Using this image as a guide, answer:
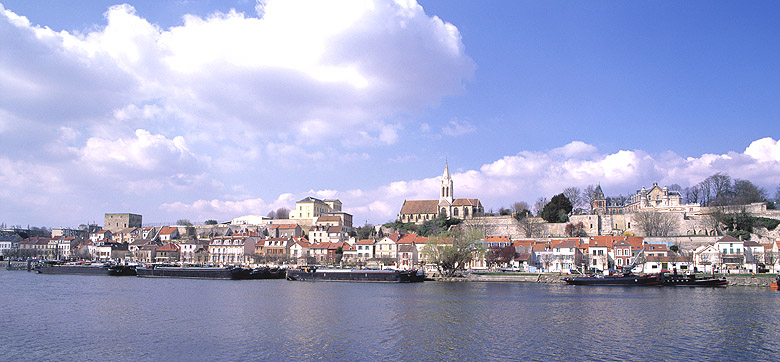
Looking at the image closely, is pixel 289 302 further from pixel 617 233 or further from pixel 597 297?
pixel 617 233

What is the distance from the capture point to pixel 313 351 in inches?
750

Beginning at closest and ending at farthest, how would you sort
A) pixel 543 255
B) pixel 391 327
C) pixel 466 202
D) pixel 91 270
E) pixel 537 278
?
1. pixel 391 327
2. pixel 537 278
3. pixel 543 255
4. pixel 91 270
5. pixel 466 202

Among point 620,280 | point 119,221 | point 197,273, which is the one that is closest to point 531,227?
point 620,280

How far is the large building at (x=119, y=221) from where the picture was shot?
388 ft

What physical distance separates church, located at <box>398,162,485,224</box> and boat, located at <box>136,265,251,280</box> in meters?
41.9

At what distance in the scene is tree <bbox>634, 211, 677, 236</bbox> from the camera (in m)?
75.3

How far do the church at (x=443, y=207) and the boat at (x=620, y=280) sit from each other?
1820 inches

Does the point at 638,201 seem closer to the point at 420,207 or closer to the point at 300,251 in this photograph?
the point at 420,207

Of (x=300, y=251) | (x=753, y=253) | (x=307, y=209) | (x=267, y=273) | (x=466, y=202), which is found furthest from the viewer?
(x=307, y=209)

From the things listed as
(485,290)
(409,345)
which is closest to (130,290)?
(485,290)

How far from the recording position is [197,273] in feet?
207

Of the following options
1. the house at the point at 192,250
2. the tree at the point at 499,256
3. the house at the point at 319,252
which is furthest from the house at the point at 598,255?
the house at the point at 192,250

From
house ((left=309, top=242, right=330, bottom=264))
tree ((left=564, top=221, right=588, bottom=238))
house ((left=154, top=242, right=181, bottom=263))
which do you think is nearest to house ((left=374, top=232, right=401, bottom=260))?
house ((left=309, top=242, right=330, bottom=264))

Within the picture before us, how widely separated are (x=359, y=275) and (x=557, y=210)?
132 ft
